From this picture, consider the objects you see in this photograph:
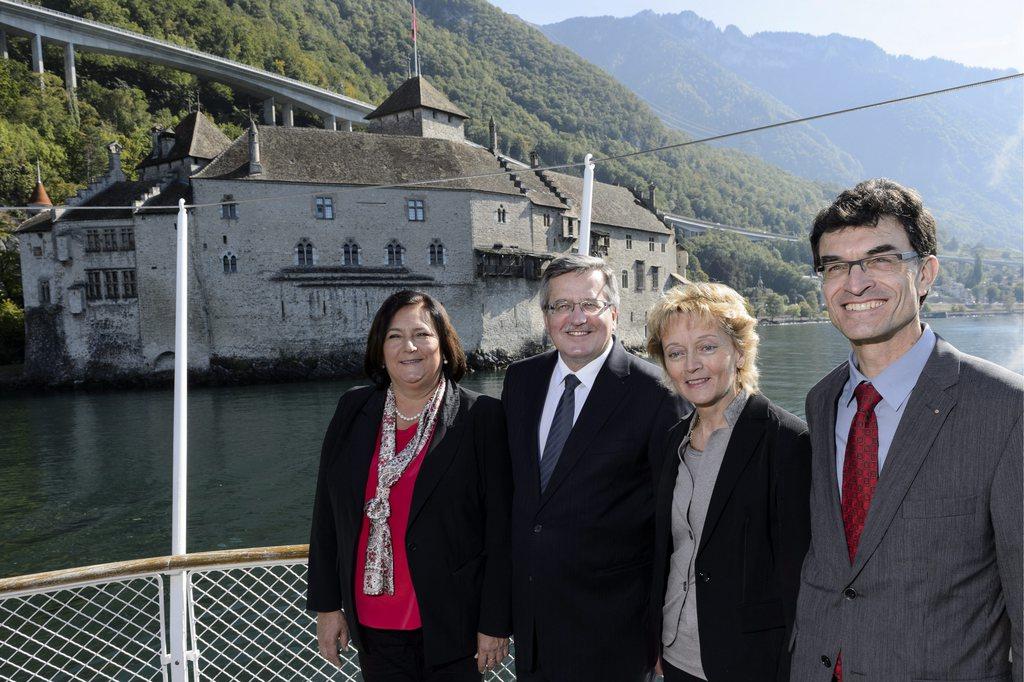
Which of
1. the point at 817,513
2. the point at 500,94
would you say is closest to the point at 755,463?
the point at 817,513

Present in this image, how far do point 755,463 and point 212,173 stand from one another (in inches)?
1379

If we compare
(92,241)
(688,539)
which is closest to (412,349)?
(688,539)

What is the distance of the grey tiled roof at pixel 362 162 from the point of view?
33562 millimetres

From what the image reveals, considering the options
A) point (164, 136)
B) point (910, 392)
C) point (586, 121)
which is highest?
point (586, 121)

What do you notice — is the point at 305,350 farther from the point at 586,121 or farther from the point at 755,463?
the point at 586,121

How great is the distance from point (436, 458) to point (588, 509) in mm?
598

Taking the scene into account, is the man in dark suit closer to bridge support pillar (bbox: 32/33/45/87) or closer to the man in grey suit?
the man in grey suit

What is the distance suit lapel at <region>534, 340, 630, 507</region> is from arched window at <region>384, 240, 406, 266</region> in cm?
3439

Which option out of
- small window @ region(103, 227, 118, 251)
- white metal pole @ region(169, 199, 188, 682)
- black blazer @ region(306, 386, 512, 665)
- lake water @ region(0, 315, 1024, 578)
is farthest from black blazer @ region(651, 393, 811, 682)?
small window @ region(103, 227, 118, 251)

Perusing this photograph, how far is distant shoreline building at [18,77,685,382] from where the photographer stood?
3369 cm

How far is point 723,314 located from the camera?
2371 millimetres

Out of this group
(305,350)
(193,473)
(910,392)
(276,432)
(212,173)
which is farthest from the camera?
(305,350)

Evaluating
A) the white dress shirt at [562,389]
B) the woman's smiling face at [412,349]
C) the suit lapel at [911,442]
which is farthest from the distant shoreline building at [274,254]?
the suit lapel at [911,442]

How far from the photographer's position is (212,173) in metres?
32.7
